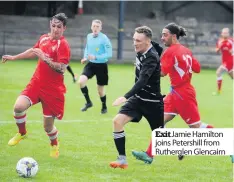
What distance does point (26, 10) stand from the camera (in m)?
40.5

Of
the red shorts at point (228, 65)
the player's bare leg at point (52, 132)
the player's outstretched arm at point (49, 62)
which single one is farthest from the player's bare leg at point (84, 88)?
the red shorts at point (228, 65)

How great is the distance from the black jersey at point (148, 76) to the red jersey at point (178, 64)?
33 cm

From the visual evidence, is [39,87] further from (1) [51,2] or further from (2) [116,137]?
(1) [51,2]

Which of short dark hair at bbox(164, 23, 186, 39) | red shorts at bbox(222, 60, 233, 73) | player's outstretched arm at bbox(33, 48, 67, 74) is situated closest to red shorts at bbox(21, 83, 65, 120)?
player's outstretched arm at bbox(33, 48, 67, 74)

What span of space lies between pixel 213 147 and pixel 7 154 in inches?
125

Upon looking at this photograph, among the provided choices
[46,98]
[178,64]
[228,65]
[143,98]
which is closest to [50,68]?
[46,98]

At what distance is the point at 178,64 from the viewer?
33.3 feet

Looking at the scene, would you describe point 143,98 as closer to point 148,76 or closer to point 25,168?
point 148,76

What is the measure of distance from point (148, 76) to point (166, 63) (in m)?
0.76

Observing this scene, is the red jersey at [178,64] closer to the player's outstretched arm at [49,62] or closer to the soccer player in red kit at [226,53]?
the player's outstretched arm at [49,62]

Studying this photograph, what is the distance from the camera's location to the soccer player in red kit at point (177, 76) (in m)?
10.0

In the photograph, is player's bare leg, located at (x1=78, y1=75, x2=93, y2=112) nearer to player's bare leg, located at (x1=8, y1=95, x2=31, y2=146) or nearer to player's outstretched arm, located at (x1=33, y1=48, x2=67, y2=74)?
player's bare leg, located at (x1=8, y1=95, x2=31, y2=146)

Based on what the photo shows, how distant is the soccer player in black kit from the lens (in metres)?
9.48

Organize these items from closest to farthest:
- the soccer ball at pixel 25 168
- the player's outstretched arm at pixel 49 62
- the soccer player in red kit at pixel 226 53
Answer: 1. the soccer ball at pixel 25 168
2. the player's outstretched arm at pixel 49 62
3. the soccer player in red kit at pixel 226 53
